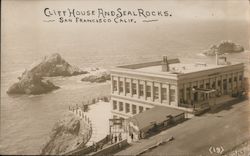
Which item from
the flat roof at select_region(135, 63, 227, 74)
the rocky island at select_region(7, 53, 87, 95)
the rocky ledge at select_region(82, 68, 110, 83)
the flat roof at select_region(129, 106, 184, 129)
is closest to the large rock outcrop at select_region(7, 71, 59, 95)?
the rocky island at select_region(7, 53, 87, 95)

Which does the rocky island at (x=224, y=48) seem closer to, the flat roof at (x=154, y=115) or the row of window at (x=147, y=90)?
the row of window at (x=147, y=90)

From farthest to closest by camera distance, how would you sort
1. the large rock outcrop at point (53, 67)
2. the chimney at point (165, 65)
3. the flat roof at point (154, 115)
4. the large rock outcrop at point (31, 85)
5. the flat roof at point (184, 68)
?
the flat roof at point (184, 68), the chimney at point (165, 65), the flat roof at point (154, 115), the large rock outcrop at point (53, 67), the large rock outcrop at point (31, 85)

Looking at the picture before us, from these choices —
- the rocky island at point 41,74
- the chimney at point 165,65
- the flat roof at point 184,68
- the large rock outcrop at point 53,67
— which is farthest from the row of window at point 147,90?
the rocky island at point 41,74

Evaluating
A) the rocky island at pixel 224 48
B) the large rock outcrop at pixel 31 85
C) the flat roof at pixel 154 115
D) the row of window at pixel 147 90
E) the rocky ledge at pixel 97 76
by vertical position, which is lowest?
the flat roof at pixel 154 115

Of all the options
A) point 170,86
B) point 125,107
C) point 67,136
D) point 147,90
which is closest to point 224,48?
point 170,86

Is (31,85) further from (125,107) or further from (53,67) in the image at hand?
(125,107)

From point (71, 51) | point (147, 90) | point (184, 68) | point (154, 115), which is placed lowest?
point (154, 115)

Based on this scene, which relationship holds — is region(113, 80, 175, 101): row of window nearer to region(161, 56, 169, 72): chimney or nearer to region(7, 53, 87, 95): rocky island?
region(161, 56, 169, 72): chimney
